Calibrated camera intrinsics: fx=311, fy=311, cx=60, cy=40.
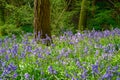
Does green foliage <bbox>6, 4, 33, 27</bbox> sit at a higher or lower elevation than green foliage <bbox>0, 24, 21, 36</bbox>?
higher

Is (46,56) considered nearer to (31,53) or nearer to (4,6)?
(31,53)

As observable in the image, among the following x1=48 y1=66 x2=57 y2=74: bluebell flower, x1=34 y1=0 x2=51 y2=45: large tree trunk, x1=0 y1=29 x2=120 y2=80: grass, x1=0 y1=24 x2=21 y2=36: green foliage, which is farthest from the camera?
x1=0 y1=24 x2=21 y2=36: green foliage

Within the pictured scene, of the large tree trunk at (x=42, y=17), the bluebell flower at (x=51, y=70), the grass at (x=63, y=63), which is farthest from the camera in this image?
the large tree trunk at (x=42, y=17)

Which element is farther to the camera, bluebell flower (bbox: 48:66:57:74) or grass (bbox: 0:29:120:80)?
bluebell flower (bbox: 48:66:57:74)

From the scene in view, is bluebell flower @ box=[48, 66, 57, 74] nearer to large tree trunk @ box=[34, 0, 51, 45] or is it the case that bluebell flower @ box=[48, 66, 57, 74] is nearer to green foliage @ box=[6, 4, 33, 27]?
large tree trunk @ box=[34, 0, 51, 45]

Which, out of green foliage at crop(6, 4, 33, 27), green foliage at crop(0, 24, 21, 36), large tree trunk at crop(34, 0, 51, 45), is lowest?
green foliage at crop(0, 24, 21, 36)

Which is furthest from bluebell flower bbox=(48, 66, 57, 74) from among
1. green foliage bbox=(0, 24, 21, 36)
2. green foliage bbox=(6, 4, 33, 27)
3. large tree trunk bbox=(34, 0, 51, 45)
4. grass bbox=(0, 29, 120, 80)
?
green foliage bbox=(0, 24, 21, 36)

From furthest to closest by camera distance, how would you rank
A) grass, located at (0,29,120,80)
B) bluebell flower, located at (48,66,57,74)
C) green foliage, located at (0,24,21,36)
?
green foliage, located at (0,24,21,36)
bluebell flower, located at (48,66,57,74)
grass, located at (0,29,120,80)

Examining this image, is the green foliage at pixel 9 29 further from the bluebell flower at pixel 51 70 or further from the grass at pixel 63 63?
the bluebell flower at pixel 51 70

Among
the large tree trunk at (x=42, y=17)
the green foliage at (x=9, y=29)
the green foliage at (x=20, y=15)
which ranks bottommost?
the green foliage at (x=9, y=29)

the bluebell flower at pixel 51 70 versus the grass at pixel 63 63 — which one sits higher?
the bluebell flower at pixel 51 70

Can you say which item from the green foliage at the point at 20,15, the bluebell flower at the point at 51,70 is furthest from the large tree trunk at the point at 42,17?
the green foliage at the point at 20,15

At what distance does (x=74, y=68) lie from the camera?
4.59 meters

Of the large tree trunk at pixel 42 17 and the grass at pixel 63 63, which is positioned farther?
the large tree trunk at pixel 42 17
